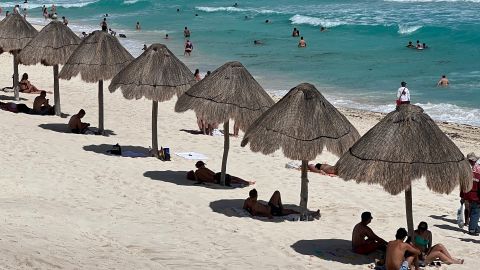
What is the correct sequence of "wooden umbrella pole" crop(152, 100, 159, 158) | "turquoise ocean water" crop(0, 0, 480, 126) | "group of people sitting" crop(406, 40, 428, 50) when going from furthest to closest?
"group of people sitting" crop(406, 40, 428, 50) → "turquoise ocean water" crop(0, 0, 480, 126) → "wooden umbrella pole" crop(152, 100, 159, 158)

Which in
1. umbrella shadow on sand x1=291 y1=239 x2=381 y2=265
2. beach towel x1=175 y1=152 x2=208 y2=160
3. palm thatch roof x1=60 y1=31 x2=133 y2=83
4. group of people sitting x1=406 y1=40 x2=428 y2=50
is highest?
palm thatch roof x1=60 y1=31 x2=133 y2=83

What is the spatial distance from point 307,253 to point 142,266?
2.48 metres

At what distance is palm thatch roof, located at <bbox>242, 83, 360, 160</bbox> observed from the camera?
11344 mm

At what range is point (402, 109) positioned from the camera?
10.2 m

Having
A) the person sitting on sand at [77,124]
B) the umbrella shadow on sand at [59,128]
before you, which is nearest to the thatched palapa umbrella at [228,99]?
the person sitting on sand at [77,124]

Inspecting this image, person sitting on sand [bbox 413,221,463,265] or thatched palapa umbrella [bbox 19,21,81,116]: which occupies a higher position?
thatched palapa umbrella [bbox 19,21,81,116]

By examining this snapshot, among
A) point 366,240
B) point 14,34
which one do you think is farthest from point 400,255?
point 14,34

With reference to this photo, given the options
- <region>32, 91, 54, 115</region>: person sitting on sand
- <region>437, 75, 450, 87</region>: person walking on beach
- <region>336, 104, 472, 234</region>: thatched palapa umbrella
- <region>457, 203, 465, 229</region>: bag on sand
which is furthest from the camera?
<region>437, 75, 450, 87</region>: person walking on beach

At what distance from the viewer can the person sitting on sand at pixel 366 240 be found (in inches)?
408

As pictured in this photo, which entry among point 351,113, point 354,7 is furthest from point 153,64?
point 354,7

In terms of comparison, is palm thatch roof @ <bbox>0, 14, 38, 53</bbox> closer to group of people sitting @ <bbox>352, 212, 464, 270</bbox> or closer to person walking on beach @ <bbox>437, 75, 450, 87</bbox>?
group of people sitting @ <bbox>352, 212, 464, 270</bbox>

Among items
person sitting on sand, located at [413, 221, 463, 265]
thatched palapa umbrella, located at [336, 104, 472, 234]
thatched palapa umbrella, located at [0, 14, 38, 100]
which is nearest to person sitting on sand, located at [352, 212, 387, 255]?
person sitting on sand, located at [413, 221, 463, 265]

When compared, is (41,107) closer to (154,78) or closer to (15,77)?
(15,77)

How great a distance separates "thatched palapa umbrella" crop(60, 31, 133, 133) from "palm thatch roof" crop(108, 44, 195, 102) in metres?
1.28
